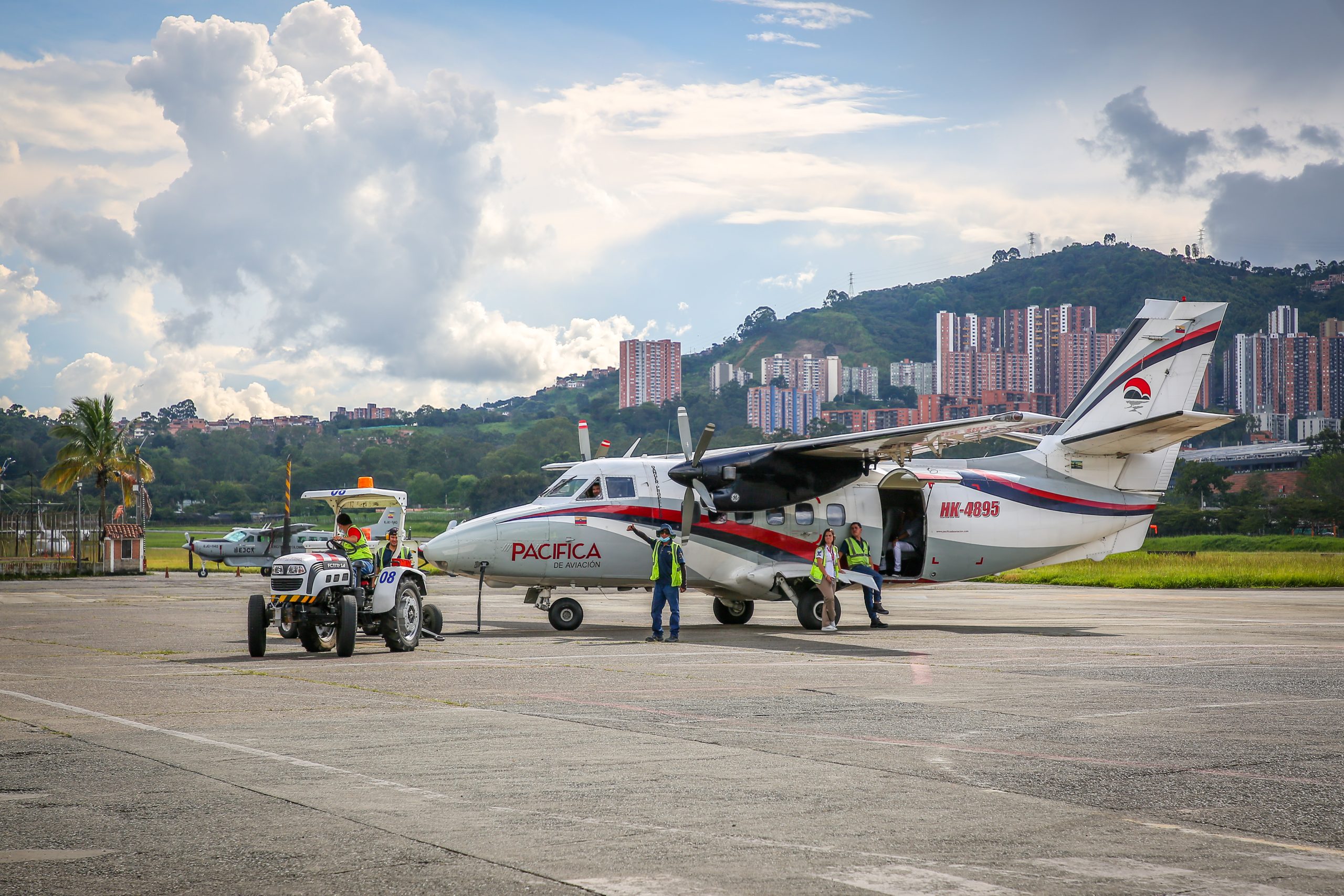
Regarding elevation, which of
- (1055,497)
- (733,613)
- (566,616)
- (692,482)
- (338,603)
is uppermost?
(692,482)

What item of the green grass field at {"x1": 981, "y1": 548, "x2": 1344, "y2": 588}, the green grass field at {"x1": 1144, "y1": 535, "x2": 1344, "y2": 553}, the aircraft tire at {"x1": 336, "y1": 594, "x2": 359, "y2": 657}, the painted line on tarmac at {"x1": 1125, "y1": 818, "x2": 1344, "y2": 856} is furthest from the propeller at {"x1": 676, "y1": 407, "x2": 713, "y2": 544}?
the green grass field at {"x1": 1144, "y1": 535, "x2": 1344, "y2": 553}

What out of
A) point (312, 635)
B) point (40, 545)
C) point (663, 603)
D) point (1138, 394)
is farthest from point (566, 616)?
point (40, 545)

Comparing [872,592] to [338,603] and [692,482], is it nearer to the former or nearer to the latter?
[692,482]

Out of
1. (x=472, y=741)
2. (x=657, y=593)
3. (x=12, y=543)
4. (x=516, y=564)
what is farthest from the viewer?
(x=12, y=543)

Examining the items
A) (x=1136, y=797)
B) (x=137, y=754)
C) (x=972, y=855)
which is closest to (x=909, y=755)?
(x=1136, y=797)

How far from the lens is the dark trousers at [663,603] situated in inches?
679

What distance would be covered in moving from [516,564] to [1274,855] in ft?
49.6

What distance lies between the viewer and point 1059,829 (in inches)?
226

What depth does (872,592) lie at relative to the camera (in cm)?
2022

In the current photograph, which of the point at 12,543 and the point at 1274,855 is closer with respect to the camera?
the point at 1274,855

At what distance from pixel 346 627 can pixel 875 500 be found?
10.7m

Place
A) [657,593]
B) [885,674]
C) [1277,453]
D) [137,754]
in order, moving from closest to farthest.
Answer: [137,754] → [885,674] → [657,593] → [1277,453]

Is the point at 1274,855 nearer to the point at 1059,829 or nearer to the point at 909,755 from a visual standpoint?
the point at 1059,829

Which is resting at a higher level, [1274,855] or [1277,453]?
[1277,453]
